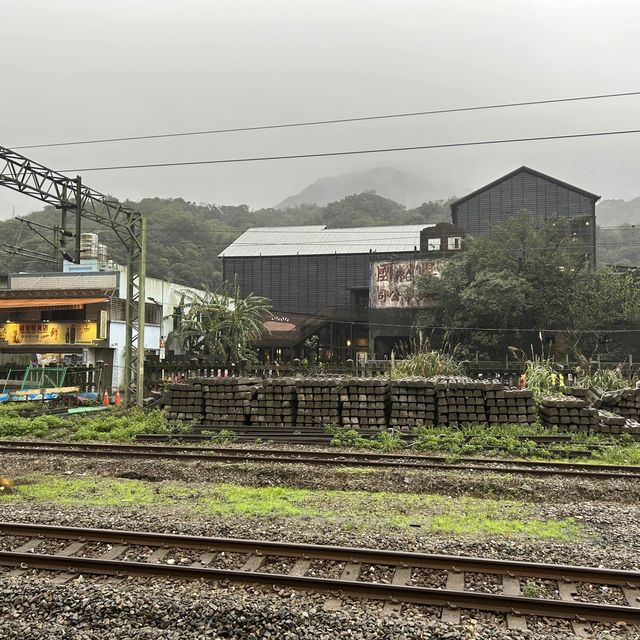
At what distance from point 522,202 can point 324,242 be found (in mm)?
18522

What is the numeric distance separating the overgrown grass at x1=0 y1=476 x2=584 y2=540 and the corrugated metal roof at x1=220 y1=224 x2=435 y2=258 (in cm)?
4013

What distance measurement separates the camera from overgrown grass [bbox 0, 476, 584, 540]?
6973 mm

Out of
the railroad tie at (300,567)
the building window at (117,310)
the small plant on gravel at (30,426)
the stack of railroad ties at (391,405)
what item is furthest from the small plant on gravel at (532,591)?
the building window at (117,310)

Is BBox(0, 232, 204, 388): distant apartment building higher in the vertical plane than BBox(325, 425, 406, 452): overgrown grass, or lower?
higher

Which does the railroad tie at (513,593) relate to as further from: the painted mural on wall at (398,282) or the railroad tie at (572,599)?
the painted mural on wall at (398,282)

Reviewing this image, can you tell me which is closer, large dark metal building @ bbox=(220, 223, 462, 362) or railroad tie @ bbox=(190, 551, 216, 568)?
railroad tie @ bbox=(190, 551, 216, 568)

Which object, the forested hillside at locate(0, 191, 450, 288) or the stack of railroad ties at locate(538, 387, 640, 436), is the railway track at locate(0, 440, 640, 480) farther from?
the forested hillside at locate(0, 191, 450, 288)

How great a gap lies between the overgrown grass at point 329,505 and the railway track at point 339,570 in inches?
45.2

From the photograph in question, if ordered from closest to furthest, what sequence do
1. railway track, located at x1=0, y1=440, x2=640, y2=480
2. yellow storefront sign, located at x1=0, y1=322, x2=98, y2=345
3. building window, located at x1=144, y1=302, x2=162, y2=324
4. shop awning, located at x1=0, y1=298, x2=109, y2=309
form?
railway track, located at x1=0, y1=440, x2=640, y2=480 → shop awning, located at x1=0, y1=298, x2=109, y2=309 → yellow storefront sign, located at x1=0, y1=322, x2=98, y2=345 → building window, located at x1=144, y1=302, x2=162, y2=324

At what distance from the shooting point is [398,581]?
5.37 meters

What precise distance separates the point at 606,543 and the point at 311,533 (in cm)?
370

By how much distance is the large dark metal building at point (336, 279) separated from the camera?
38875 mm

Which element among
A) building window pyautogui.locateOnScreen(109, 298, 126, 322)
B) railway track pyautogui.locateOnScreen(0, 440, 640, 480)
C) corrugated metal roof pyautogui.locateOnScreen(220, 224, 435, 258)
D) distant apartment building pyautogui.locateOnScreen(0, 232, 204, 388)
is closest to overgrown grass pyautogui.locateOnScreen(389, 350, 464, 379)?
railway track pyautogui.locateOnScreen(0, 440, 640, 480)

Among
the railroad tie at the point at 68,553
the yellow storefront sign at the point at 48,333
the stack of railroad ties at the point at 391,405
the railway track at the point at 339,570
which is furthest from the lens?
the yellow storefront sign at the point at 48,333
